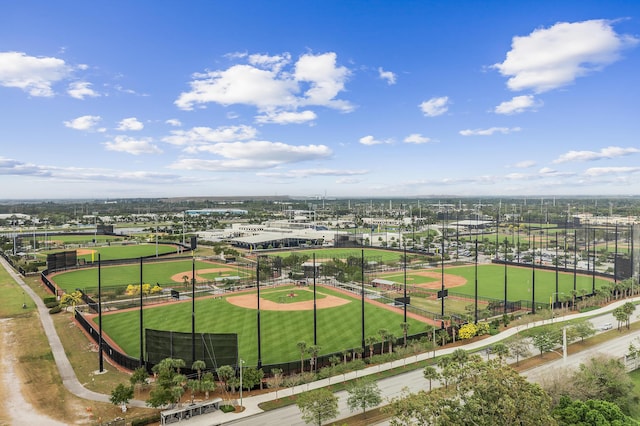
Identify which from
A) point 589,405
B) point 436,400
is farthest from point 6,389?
point 589,405

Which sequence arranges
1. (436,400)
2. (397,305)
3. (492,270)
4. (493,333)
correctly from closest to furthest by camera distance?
(436,400), (493,333), (397,305), (492,270)

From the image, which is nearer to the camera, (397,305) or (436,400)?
(436,400)

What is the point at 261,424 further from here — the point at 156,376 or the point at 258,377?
the point at 156,376

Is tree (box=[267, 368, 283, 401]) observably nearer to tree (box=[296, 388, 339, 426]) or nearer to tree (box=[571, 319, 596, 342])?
tree (box=[296, 388, 339, 426])

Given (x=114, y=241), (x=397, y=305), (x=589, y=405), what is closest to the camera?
(x=589, y=405)

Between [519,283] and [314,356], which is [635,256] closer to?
[519,283]

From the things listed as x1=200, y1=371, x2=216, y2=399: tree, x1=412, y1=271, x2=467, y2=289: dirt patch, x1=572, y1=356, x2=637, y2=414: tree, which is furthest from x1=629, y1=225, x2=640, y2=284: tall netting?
x1=200, y1=371, x2=216, y2=399: tree

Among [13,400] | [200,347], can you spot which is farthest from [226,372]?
[13,400]

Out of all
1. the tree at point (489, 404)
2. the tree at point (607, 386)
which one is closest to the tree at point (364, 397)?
the tree at point (489, 404)
